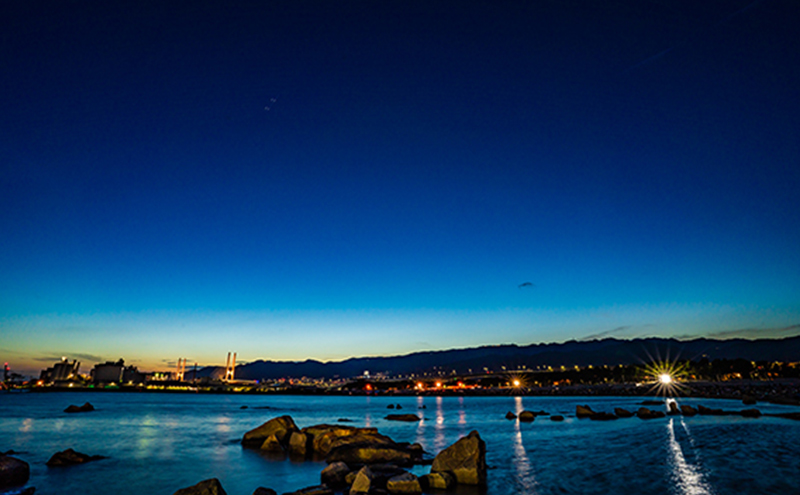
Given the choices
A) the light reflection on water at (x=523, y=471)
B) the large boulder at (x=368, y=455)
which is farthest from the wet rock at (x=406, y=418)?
the large boulder at (x=368, y=455)

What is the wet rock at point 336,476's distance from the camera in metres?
19.4

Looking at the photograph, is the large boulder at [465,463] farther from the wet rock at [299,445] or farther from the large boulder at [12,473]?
the large boulder at [12,473]

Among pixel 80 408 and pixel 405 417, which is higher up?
pixel 80 408

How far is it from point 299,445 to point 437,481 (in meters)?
13.0

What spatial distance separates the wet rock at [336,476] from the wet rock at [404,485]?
119 inches

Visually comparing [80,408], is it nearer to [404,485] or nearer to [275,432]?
[275,432]

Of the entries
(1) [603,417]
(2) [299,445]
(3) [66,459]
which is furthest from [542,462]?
(1) [603,417]

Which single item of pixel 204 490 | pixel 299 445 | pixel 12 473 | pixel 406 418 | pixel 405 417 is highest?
pixel 204 490

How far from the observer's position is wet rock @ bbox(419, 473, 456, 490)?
722 inches

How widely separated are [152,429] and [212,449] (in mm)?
23804

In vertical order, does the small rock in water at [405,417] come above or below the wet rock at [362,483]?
below

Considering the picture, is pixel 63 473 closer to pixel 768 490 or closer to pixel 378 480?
pixel 378 480

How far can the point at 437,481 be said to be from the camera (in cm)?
1838

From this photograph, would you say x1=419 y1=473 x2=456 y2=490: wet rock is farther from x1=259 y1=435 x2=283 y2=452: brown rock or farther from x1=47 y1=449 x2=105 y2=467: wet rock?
x1=47 y1=449 x2=105 y2=467: wet rock
